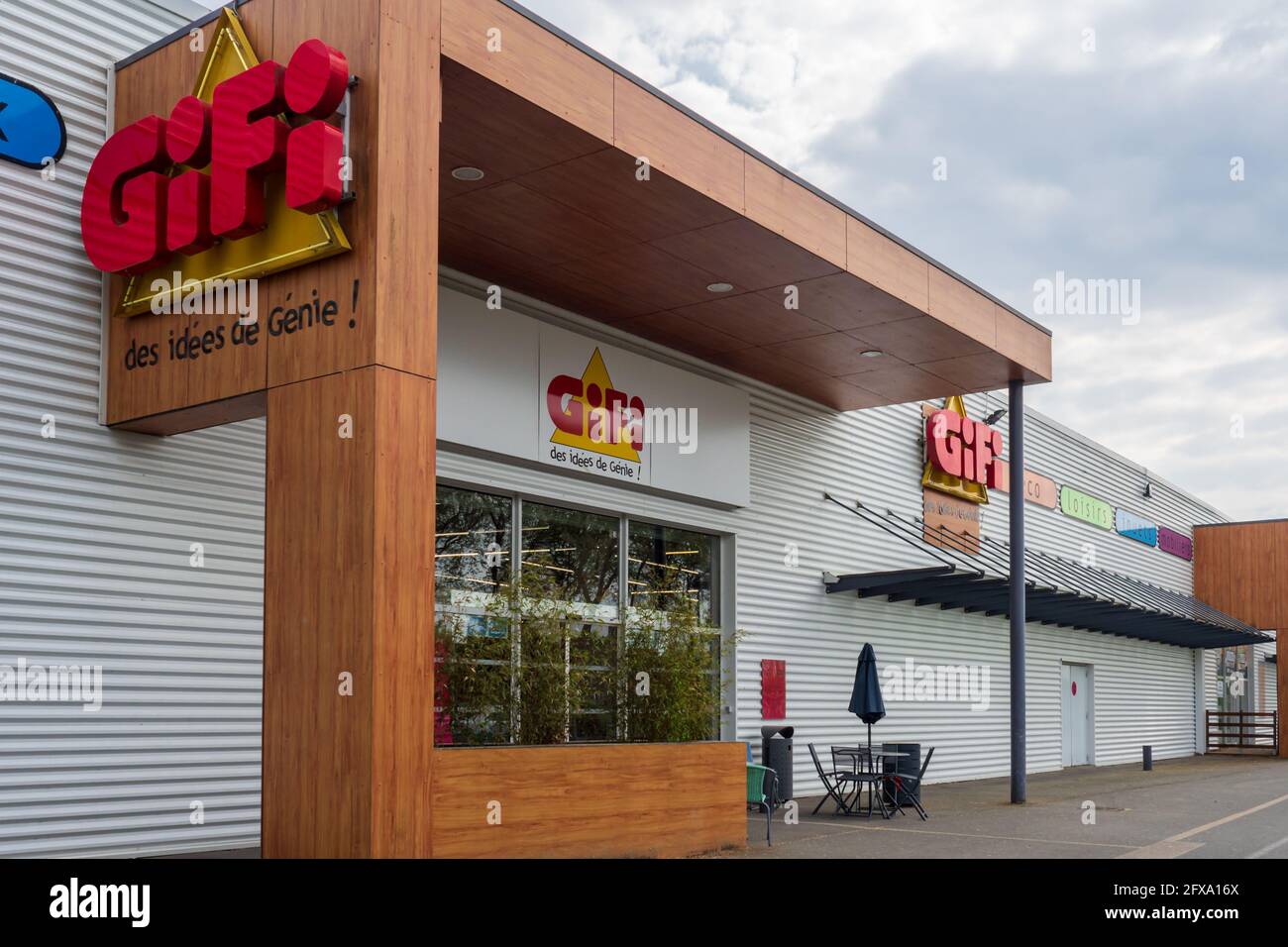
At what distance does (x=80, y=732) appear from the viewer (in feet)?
27.9

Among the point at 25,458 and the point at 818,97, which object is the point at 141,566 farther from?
the point at 818,97

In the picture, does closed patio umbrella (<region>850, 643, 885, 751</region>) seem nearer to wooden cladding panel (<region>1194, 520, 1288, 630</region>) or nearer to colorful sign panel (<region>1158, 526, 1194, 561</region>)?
colorful sign panel (<region>1158, 526, 1194, 561</region>)

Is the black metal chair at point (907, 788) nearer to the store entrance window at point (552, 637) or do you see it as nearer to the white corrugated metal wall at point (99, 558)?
the store entrance window at point (552, 637)

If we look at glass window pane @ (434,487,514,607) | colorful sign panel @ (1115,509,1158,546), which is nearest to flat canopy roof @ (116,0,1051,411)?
glass window pane @ (434,487,514,607)

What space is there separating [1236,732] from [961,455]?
56.2ft

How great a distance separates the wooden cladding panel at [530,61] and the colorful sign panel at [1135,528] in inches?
874

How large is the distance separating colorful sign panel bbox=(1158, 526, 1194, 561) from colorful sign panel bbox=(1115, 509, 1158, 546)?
479mm

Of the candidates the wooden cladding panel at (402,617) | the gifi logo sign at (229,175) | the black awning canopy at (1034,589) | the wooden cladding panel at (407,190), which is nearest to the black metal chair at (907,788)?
the black awning canopy at (1034,589)

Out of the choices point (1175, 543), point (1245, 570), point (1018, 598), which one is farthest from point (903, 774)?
point (1245, 570)

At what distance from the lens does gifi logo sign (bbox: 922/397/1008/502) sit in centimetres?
1978

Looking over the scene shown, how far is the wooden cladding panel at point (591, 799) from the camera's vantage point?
8.25 m

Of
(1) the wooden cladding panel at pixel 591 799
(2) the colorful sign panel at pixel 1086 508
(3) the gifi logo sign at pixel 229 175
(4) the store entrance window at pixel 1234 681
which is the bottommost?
(4) the store entrance window at pixel 1234 681

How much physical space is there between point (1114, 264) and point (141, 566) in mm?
10282
